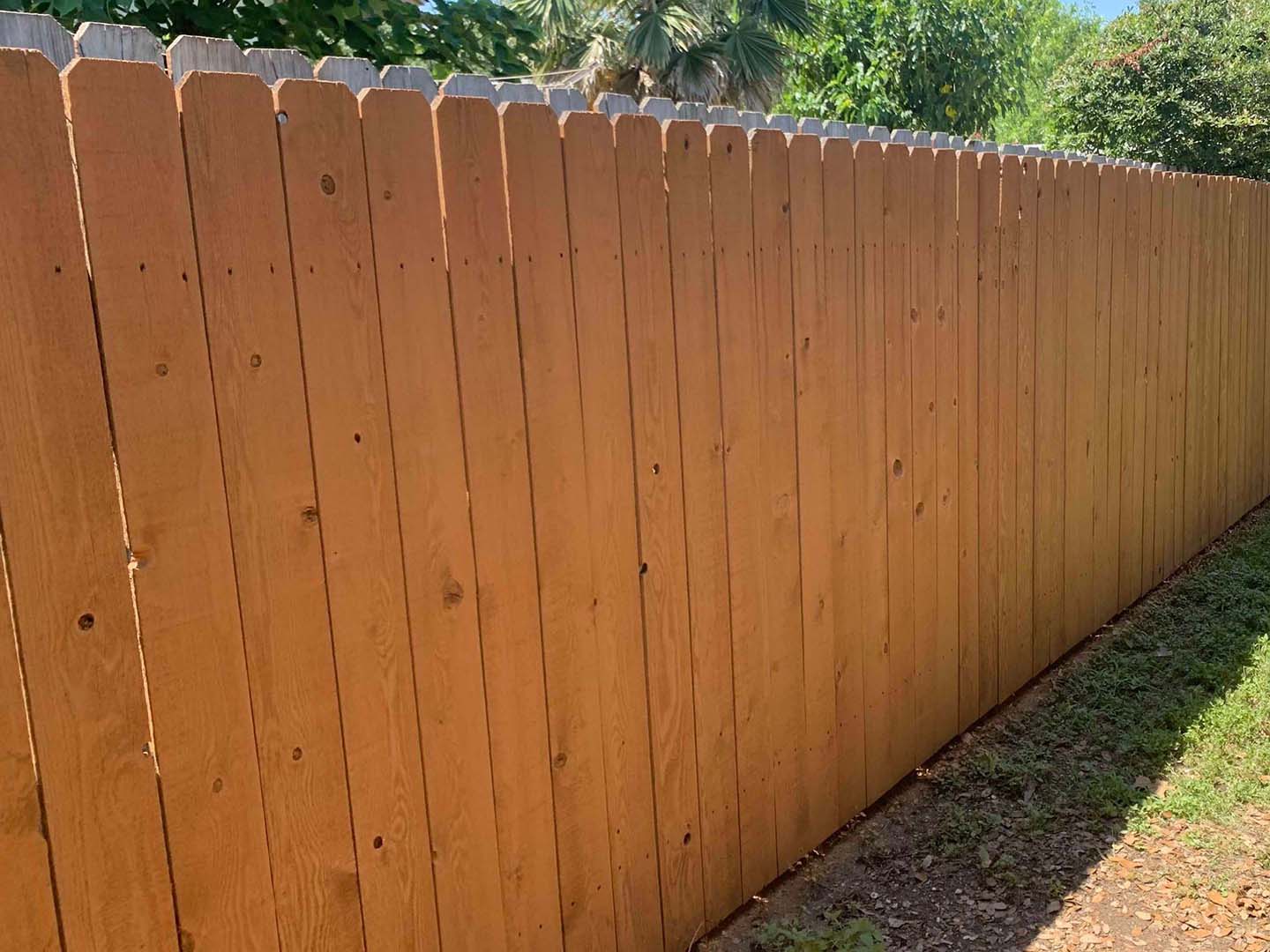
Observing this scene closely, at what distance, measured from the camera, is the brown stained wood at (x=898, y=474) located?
11.7 feet

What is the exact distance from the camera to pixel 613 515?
2.64m

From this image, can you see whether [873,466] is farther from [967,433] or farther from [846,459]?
[967,433]

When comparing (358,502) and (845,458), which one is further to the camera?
(845,458)

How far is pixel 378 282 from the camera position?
204 centimetres

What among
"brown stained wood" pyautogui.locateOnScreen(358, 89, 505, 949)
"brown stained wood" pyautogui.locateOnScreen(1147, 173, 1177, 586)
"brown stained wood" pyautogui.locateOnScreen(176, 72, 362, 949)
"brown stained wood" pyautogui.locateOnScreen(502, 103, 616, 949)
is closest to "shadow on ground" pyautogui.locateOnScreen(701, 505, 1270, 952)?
"brown stained wood" pyautogui.locateOnScreen(502, 103, 616, 949)

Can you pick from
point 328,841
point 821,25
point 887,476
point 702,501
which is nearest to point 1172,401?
point 887,476

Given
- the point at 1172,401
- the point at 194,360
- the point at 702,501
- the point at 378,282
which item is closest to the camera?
the point at 194,360

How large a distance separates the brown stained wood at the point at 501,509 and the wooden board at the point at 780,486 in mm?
920

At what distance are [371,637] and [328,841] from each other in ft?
1.24

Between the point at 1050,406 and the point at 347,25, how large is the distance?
3652 mm

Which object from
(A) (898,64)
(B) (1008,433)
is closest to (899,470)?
(B) (1008,433)

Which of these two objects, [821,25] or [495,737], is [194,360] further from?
[821,25]

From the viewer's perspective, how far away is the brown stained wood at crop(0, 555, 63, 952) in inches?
63.2

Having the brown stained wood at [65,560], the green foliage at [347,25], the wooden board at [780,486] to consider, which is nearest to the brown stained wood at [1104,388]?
the wooden board at [780,486]
